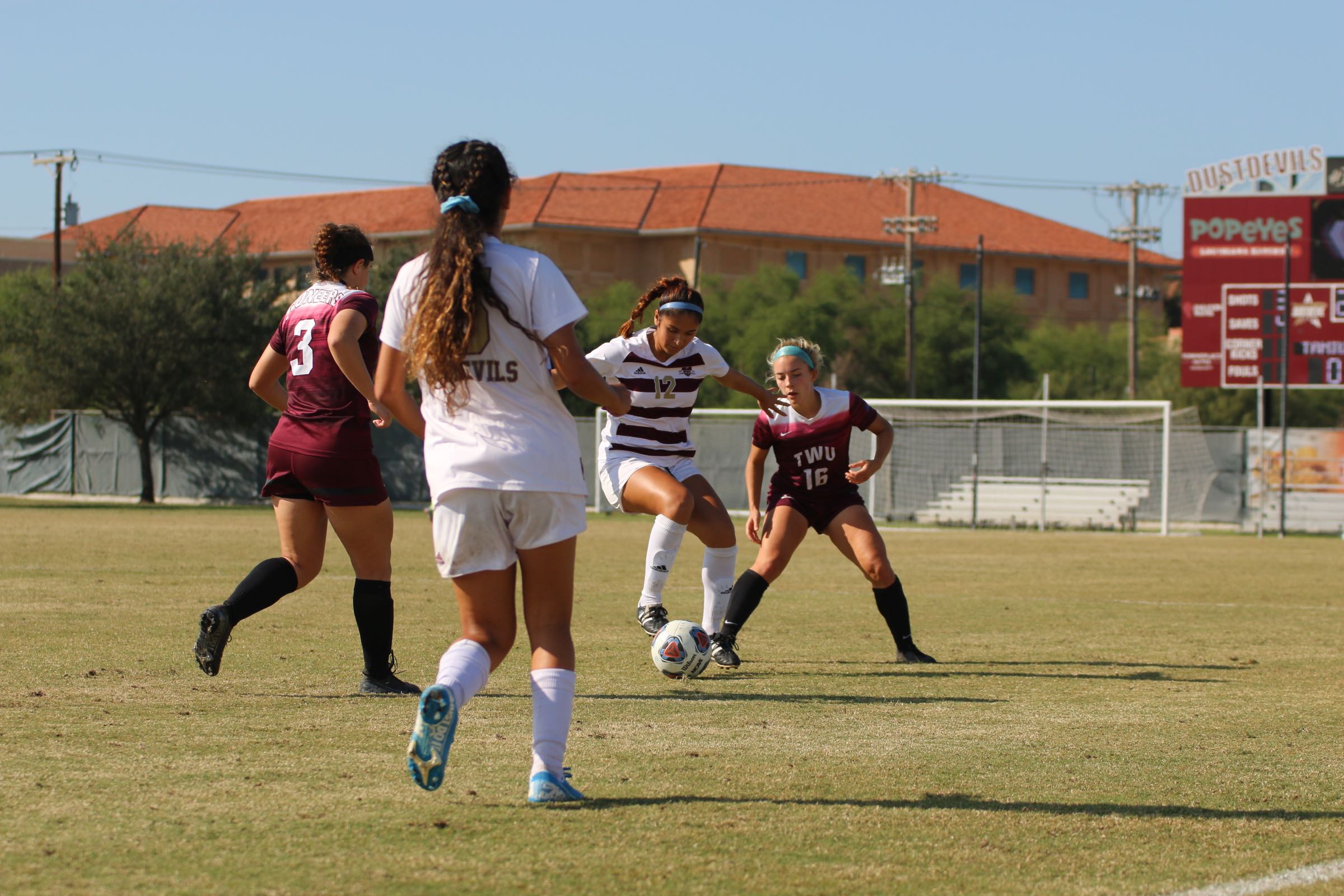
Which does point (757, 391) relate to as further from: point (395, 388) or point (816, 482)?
point (395, 388)

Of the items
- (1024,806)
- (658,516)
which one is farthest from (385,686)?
(1024,806)

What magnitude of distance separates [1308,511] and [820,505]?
25024mm

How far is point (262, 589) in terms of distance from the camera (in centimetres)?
664

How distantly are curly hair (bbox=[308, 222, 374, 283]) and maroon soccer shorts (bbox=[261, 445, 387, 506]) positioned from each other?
830 millimetres

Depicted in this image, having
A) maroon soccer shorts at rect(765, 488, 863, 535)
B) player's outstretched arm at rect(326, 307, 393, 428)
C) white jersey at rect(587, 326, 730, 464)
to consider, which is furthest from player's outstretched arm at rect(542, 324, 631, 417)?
maroon soccer shorts at rect(765, 488, 863, 535)

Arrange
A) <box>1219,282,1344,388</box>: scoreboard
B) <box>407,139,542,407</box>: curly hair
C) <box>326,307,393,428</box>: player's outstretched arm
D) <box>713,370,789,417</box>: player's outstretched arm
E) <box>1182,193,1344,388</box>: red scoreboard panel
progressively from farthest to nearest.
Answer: <box>1182,193,1344,388</box>: red scoreboard panel
<box>1219,282,1344,388</box>: scoreboard
<box>713,370,789,417</box>: player's outstretched arm
<box>326,307,393,428</box>: player's outstretched arm
<box>407,139,542,407</box>: curly hair

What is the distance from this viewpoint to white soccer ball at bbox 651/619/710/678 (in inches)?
287

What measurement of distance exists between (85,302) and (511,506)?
34.3m

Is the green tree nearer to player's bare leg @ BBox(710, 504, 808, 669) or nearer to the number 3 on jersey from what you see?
player's bare leg @ BBox(710, 504, 808, 669)

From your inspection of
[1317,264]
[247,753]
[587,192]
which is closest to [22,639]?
[247,753]

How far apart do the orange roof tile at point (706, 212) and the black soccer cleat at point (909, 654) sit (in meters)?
61.1

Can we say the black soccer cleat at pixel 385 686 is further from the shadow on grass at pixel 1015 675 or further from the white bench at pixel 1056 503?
the white bench at pixel 1056 503

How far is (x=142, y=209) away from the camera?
87.5 metres

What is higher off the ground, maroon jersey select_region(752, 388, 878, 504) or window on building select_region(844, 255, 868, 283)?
window on building select_region(844, 255, 868, 283)
